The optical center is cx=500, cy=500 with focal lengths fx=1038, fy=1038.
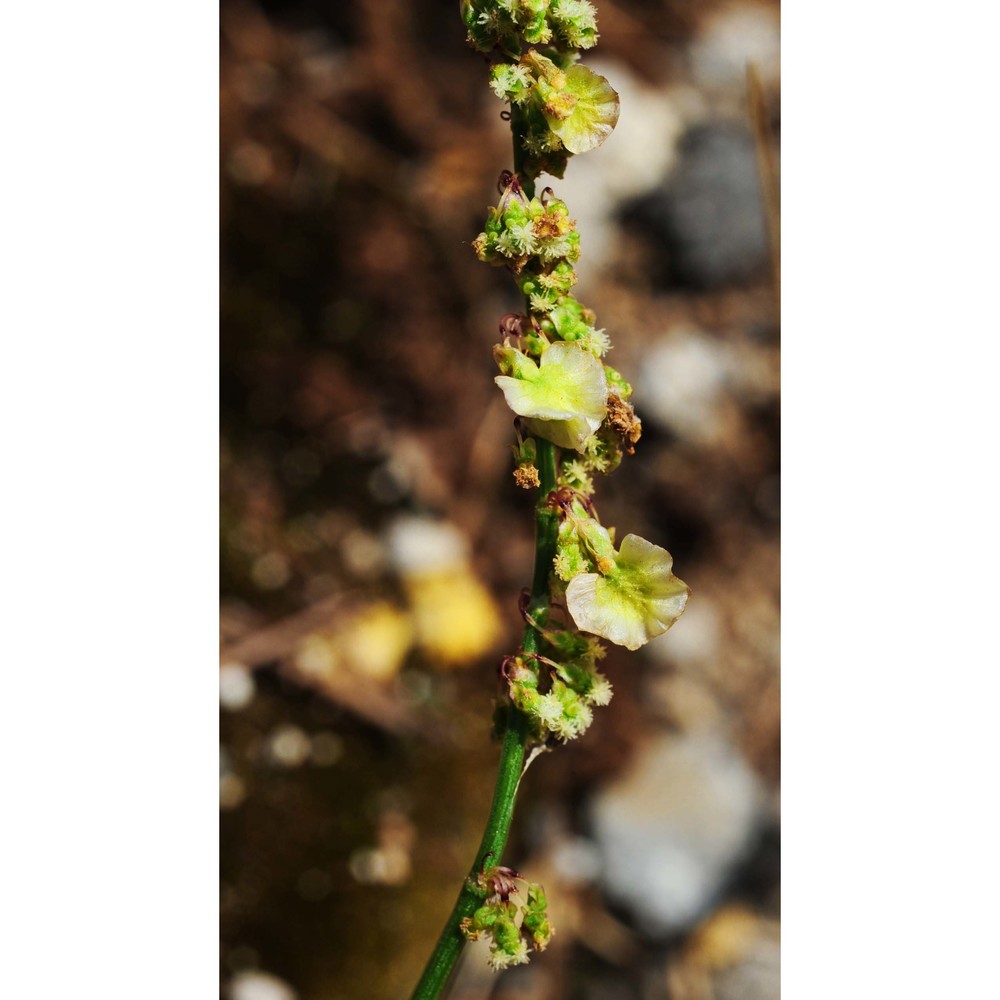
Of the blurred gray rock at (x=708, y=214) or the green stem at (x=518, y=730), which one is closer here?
the green stem at (x=518, y=730)

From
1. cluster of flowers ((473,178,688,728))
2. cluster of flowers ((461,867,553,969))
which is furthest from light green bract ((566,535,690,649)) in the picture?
cluster of flowers ((461,867,553,969))

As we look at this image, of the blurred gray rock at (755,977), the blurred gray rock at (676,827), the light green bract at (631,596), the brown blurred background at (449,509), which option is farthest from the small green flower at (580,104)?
the blurred gray rock at (755,977)

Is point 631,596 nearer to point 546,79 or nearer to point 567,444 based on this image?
point 567,444

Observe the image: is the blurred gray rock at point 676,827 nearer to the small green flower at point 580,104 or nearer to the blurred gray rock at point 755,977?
the blurred gray rock at point 755,977

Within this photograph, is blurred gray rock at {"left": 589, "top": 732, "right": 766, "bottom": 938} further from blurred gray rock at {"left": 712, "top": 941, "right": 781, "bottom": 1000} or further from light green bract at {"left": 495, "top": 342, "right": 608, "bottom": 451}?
light green bract at {"left": 495, "top": 342, "right": 608, "bottom": 451}

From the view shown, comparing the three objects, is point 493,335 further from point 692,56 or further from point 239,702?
point 239,702

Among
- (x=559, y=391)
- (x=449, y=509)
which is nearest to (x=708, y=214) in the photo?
(x=449, y=509)

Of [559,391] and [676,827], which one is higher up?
[559,391]
